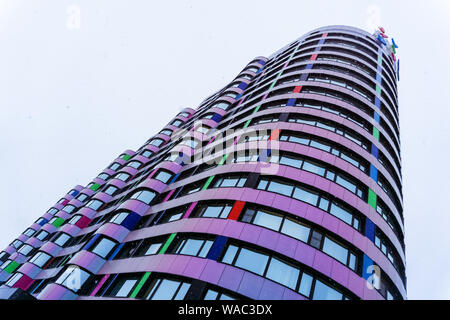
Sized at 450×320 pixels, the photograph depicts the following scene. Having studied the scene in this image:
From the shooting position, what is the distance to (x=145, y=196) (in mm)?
26688

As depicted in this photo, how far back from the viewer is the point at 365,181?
2162 cm

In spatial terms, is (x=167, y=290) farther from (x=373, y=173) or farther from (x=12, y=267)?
(x=12, y=267)

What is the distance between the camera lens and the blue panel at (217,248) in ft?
53.3

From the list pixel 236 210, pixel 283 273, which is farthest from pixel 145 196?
pixel 283 273

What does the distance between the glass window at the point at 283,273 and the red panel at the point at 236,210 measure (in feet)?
11.9

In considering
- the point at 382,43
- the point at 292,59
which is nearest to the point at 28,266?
the point at 292,59

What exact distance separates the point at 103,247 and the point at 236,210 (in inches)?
465

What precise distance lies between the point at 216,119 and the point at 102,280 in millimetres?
22615

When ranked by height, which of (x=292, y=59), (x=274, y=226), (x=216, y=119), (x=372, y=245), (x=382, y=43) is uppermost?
(x=382, y=43)

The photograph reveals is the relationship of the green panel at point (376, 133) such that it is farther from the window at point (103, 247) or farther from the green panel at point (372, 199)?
the window at point (103, 247)

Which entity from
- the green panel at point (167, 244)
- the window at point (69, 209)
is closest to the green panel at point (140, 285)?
the green panel at point (167, 244)
